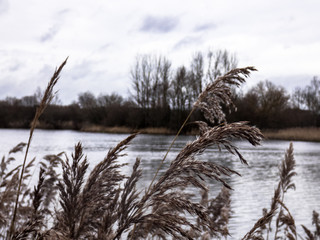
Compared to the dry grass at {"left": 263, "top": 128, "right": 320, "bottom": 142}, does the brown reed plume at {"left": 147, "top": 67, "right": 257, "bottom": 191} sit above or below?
above

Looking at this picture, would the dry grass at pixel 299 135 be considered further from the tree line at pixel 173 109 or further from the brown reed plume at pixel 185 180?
the brown reed plume at pixel 185 180

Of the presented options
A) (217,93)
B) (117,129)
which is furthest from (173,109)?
(217,93)

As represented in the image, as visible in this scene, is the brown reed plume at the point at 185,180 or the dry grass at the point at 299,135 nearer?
the brown reed plume at the point at 185,180

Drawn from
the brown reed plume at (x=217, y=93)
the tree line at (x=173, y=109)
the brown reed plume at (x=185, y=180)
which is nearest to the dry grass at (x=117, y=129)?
the tree line at (x=173, y=109)

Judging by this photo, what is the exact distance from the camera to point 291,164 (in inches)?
163

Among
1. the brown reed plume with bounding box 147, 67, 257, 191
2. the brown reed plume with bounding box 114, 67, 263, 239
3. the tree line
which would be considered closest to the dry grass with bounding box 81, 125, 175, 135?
the tree line

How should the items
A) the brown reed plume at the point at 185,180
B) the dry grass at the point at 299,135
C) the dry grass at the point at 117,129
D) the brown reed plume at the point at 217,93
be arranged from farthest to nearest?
the dry grass at the point at 117,129
the dry grass at the point at 299,135
the brown reed plume at the point at 217,93
the brown reed plume at the point at 185,180

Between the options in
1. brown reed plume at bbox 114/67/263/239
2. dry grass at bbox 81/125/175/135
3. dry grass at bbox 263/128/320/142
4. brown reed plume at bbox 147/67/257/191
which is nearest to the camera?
brown reed plume at bbox 114/67/263/239

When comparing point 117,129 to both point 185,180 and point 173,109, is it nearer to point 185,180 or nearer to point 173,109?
point 173,109

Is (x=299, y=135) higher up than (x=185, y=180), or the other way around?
(x=185, y=180)

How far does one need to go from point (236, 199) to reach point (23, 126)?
54.0m

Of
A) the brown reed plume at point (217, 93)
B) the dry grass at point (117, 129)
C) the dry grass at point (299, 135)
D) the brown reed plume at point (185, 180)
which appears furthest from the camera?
the dry grass at point (117, 129)

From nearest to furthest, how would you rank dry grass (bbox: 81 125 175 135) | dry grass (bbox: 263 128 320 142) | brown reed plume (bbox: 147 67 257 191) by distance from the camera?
brown reed plume (bbox: 147 67 257 191), dry grass (bbox: 263 128 320 142), dry grass (bbox: 81 125 175 135)

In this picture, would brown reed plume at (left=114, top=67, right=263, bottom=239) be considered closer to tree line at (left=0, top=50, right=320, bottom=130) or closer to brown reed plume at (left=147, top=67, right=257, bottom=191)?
brown reed plume at (left=147, top=67, right=257, bottom=191)
